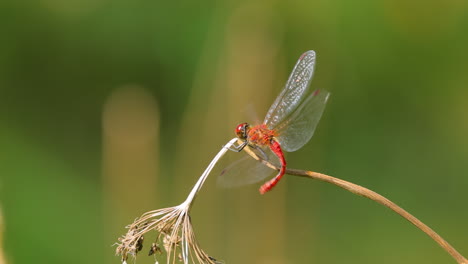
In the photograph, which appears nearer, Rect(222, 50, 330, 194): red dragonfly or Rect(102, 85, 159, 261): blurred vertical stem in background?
Rect(222, 50, 330, 194): red dragonfly

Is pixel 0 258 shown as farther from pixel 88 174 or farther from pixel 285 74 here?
pixel 88 174

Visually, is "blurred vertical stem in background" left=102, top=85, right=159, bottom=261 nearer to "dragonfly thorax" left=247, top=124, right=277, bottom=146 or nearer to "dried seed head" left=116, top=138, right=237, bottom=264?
"dragonfly thorax" left=247, top=124, right=277, bottom=146

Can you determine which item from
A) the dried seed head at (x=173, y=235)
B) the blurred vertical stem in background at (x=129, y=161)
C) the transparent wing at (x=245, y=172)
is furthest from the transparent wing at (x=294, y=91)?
the blurred vertical stem in background at (x=129, y=161)

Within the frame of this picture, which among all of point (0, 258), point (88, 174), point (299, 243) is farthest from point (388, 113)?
point (0, 258)

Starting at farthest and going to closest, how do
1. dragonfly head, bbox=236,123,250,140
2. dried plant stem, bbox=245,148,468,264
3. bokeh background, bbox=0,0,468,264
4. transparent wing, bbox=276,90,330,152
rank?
bokeh background, bbox=0,0,468,264
transparent wing, bbox=276,90,330,152
dragonfly head, bbox=236,123,250,140
dried plant stem, bbox=245,148,468,264

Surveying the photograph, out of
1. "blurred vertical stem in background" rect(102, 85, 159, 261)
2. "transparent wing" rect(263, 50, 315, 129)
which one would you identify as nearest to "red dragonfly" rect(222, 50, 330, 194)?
"transparent wing" rect(263, 50, 315, 129)

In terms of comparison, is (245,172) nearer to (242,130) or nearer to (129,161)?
(242,130)

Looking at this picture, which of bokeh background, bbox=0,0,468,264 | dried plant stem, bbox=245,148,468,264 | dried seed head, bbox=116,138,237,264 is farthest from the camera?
bokeh background, bbox=0,0,468,264

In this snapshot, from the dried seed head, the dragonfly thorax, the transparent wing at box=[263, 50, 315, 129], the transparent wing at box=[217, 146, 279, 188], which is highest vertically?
the transparent wing at box=[263, 50, 315, 129]
